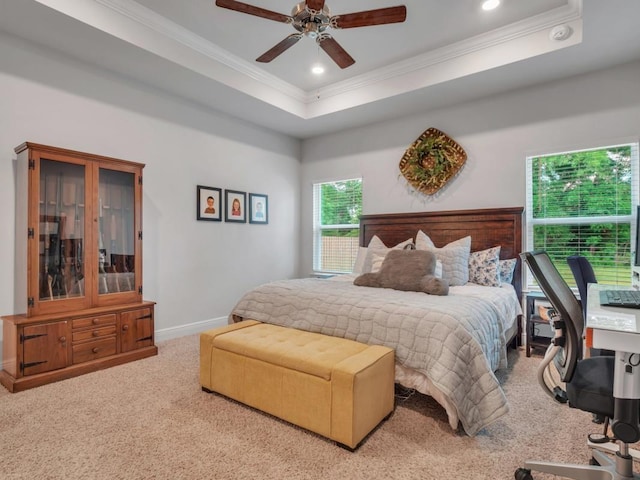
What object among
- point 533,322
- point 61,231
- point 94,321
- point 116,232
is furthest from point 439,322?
point 61,231

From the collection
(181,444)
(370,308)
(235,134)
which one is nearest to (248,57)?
(235,134)

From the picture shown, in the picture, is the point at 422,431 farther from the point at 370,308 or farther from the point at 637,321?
the point at 637,321

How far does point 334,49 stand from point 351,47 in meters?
0.94

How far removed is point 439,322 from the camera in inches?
85.6

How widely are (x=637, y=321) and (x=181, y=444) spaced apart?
7.16 feet

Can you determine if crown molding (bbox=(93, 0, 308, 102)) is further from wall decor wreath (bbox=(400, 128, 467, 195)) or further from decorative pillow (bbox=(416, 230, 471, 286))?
decorative pillow (bbox=(416, 230, 471, 286))

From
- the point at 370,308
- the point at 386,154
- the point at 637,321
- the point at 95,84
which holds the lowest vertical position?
the point at 370,308

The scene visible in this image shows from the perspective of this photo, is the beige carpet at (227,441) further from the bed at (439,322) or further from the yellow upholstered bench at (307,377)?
the bed at (439,322)

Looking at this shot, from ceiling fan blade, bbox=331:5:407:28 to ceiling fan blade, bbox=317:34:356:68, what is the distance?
163mm

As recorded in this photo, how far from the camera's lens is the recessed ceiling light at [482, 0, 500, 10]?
2922 mm

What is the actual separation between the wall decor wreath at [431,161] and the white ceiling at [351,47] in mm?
416

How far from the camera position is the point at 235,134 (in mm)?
4805

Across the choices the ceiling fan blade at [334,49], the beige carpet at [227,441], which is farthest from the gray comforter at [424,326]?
the ceiling fan blade at [334,49]

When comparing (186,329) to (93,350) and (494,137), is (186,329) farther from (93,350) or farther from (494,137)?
(494,137)
